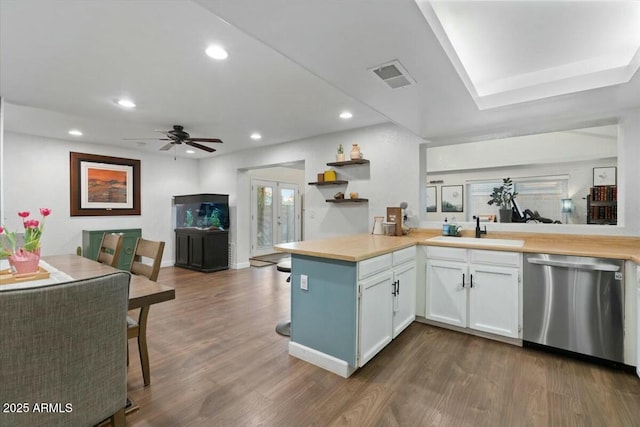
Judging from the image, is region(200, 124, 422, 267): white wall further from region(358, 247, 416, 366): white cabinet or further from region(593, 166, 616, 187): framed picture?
region(593, 166, 616, 187): framed picture

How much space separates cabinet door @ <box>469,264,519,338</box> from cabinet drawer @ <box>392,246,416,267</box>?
54cm

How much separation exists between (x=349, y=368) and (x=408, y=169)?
8.35 feet

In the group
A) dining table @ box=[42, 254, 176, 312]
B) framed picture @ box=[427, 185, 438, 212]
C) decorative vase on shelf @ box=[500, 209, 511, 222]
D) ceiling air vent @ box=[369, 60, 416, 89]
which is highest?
ceiling air vent @ box=[369, 60, 416, 89]

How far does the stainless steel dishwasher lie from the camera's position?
2.19 metres

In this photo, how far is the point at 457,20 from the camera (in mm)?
1840

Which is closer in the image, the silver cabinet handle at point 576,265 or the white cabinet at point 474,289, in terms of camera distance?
the silver cabinet handle at point 576,265

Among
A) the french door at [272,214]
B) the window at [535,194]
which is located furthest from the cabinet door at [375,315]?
the french door at [272,214]

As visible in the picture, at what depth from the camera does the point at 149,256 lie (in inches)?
81.7

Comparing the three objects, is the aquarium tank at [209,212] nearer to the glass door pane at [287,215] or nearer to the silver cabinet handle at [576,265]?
the glass door pane at [287,215]

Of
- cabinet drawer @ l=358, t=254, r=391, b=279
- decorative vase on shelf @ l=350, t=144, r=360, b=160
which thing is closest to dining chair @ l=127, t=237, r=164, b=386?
cabinet drawer @ l=358, t=254, r=391, b=279

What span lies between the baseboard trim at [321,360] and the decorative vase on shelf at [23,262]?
183 centimetres

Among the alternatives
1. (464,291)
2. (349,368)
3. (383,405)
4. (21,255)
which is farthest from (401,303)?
(21,255)

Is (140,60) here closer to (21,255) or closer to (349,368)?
(21,255)

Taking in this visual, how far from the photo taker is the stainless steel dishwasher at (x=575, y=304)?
2193 millimetres
